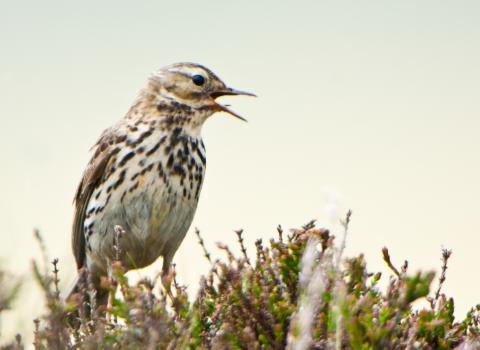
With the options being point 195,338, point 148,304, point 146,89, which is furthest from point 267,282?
point 146,89

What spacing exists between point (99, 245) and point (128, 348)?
3885mm

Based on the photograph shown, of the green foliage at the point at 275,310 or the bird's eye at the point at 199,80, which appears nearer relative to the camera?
the green foliage at the point at 275,310

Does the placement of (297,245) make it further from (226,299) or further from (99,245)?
(99,245)

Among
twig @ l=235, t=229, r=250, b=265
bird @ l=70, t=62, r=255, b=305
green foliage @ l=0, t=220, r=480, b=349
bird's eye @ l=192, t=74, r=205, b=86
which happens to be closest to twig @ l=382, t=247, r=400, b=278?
green foliage @ l=0, t=220, r=480, b=349

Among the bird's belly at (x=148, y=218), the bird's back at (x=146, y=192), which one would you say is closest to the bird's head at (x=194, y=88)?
the bird's back at (x=146, y=192)

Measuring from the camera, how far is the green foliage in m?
3.44

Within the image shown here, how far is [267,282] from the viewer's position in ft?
14.9

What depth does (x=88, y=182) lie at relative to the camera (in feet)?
25.2

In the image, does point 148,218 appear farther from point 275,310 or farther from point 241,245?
point 275,310

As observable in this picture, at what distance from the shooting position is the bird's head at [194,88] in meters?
7.99

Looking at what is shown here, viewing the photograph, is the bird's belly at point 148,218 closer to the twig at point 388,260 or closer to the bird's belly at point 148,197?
the bird's belly at point 148,197

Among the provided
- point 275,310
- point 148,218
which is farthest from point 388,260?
point 148,218

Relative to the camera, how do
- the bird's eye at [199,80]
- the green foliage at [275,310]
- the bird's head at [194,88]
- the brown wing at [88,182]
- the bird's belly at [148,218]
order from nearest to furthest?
the green foliage at [275,310] < the bird's belly at [148,218] < the brown wing at [88,182] < the bird's head at [194,88] < the bird's eye at [199,80]

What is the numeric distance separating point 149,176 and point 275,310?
10.9 feet
